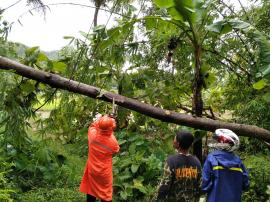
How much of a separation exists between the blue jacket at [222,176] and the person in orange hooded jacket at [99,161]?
1941 mm

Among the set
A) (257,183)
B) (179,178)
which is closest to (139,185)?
(257,183)

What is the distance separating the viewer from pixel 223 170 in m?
4.12

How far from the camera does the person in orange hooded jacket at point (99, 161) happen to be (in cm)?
591

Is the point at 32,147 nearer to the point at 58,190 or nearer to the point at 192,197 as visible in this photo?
the point at 58,190

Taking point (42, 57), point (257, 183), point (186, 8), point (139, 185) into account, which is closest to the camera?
point (186, 8)

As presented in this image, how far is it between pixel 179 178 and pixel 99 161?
2.08 m

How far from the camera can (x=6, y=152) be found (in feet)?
25.1

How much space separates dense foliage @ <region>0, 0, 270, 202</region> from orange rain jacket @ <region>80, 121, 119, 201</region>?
0.43 meters

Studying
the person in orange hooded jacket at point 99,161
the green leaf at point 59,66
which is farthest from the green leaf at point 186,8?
the person in orange hooded jacket at point 99,161

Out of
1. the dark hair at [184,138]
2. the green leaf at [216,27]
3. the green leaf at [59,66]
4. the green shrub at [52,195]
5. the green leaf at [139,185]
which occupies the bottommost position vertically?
the green shrub at [52,195]

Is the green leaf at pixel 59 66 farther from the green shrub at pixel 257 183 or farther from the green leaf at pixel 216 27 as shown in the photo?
the green shrub at pixel 257 183

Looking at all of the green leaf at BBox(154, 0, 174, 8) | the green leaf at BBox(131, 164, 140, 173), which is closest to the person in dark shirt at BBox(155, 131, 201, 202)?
the green leaf at BBox(154, 0, 174, 8)

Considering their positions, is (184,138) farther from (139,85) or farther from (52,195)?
(52,195)

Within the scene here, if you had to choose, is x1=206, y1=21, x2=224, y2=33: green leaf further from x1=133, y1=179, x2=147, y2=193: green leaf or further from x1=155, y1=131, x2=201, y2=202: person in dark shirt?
x1=133, y1=179, x2=147, y2=193: green leaf
